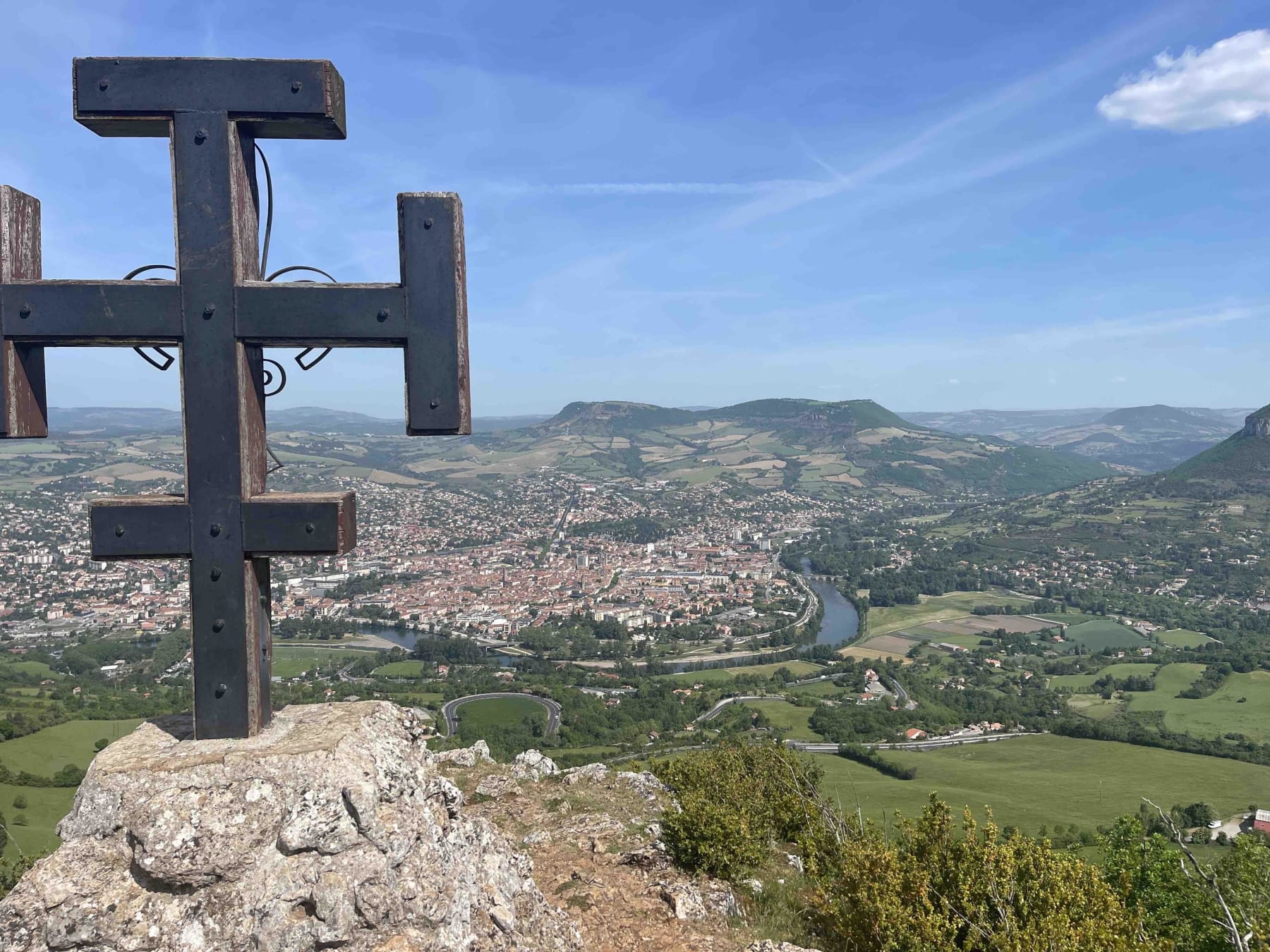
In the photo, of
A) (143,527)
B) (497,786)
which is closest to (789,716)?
(497,786)

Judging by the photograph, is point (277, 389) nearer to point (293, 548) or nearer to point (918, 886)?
point (293, 548)

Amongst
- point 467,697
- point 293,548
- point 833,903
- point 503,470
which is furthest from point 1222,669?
point 503,470

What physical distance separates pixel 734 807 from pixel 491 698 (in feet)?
144

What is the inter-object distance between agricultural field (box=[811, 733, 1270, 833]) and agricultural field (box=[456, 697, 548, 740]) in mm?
18705

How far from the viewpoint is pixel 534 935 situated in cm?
447

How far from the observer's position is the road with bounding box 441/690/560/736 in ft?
140

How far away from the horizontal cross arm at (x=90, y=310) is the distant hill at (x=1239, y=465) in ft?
581

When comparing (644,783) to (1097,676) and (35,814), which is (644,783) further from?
(1097,676)

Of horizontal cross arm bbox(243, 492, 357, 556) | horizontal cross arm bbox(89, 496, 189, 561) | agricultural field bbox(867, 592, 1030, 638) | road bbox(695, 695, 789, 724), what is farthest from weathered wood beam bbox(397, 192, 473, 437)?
Answer: agricultural field bbox(867, 592, 1030, 638)

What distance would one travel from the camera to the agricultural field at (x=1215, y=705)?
51.8m

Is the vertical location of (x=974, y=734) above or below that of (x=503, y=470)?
below

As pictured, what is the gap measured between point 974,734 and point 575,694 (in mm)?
29748

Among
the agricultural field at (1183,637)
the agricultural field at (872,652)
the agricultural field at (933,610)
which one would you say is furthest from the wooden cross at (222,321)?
the agricultural field at (1183,637)

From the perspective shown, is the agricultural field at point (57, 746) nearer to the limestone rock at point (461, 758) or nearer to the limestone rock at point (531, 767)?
the limestone rock at point (461, 758)
